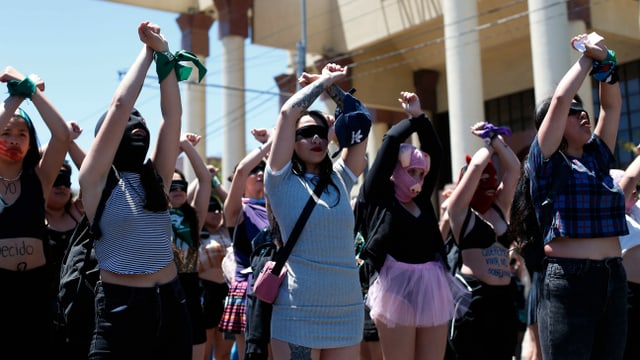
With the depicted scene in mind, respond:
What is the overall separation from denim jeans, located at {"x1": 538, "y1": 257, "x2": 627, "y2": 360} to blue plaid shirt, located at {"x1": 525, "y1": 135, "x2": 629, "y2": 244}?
6.5 inches

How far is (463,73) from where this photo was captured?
14820 millimetres

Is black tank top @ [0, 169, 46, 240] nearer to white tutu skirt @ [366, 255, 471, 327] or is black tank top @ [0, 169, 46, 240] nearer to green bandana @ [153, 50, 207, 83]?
green bandana @ [153, 50, 207, 83]

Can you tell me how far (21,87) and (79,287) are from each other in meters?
1.18

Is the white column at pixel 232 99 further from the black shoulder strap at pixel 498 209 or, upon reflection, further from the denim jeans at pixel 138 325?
the denim jeans at pixel 138 325

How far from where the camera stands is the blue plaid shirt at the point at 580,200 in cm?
369

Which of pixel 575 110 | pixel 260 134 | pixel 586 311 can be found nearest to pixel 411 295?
pixel 586 311

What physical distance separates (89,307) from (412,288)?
6.73 feet

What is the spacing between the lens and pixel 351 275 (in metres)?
3.63

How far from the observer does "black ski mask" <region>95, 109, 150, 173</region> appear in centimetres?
342

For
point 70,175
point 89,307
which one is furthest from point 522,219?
point 70,175

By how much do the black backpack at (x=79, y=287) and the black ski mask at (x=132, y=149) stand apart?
1.32ft

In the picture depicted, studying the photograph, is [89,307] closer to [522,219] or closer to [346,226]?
[346,226]

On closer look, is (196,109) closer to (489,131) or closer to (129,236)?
(489,131)

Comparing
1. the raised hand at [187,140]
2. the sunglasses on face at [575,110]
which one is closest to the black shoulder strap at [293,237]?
the sunglasses on face at [575,110]
